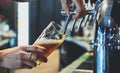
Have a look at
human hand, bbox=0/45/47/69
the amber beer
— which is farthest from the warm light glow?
the amber beer

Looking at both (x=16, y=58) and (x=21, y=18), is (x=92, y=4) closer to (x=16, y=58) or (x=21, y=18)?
(x=16, y=58)

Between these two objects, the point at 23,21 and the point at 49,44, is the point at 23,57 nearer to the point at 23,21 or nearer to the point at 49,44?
the point at 49,44

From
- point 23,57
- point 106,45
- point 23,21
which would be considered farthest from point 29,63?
point 23,21

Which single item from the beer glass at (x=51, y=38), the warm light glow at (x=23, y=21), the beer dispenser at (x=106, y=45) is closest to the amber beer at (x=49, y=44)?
the beer glass at (x=51, y=38)

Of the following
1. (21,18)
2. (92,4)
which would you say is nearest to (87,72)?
(92,4)

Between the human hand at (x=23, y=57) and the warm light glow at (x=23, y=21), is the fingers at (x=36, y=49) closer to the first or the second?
the human hand at (x=23, y=57)

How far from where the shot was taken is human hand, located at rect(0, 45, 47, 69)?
0.97m

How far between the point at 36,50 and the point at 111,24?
243mm

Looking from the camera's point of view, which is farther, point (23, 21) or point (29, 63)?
point (23, 21)

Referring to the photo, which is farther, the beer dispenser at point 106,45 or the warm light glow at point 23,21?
the warm light glow at point 23,21

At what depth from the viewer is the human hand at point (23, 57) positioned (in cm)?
97

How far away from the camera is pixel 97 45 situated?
38.3 inches

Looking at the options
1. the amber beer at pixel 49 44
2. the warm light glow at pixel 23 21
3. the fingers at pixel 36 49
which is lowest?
the warm light glow at pixel 23 21

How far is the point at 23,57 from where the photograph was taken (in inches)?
39.3
